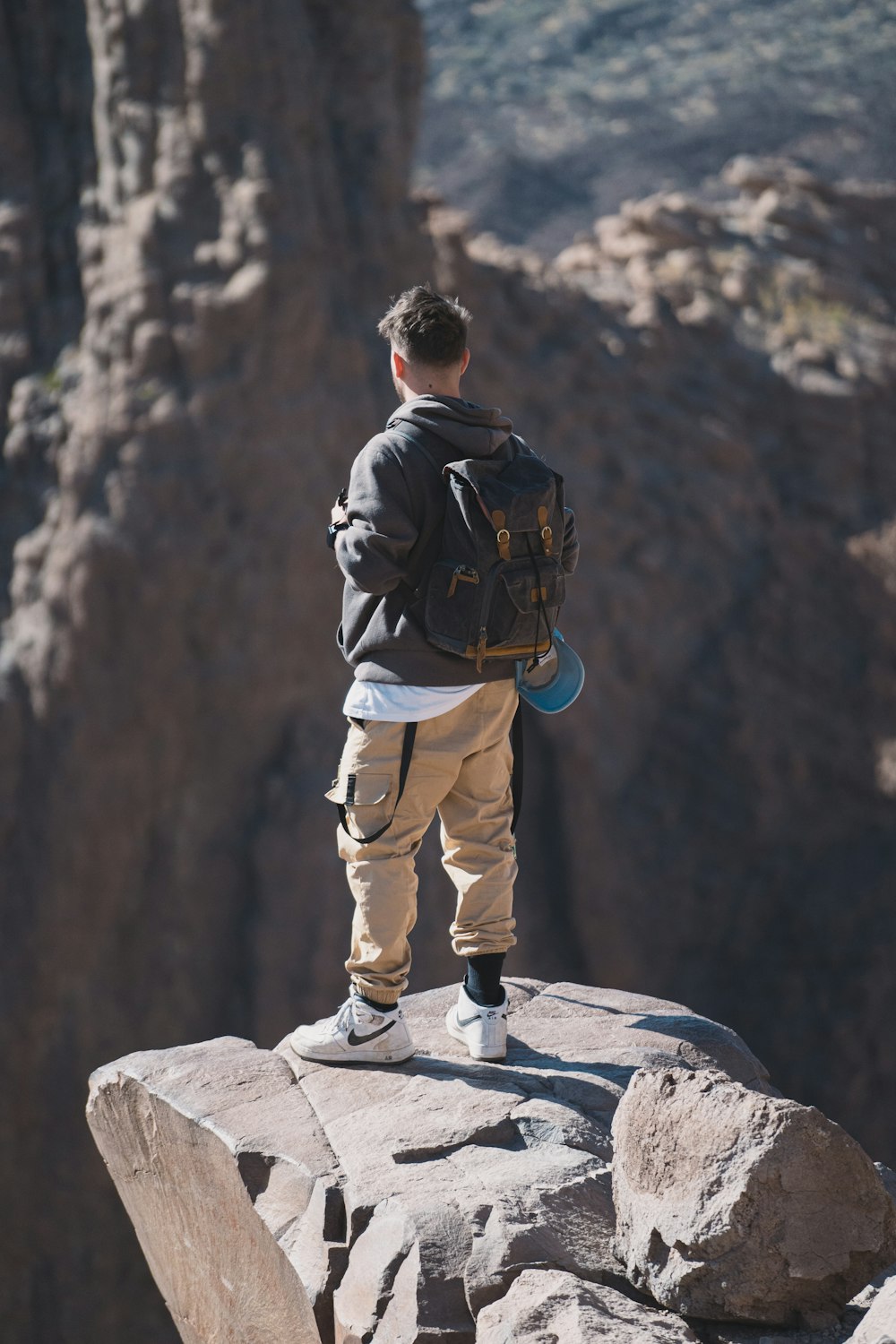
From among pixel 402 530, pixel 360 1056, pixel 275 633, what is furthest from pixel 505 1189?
pixel 275 633

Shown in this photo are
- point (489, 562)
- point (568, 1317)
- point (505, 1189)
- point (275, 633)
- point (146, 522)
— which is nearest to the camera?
point (568, 1317)

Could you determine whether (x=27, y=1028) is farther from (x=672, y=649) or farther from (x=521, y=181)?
(x=521, y=181)

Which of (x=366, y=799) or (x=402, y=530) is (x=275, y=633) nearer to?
(x=366, y=799)

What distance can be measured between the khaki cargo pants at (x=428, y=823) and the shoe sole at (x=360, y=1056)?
0.41 ft

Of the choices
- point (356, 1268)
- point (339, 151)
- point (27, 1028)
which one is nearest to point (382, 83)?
point (339, 151)

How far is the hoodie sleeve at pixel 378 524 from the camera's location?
2.35 metres

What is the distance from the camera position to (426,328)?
7.91ft

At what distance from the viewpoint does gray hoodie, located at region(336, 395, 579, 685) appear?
237 centimetres

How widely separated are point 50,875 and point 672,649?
3.38 metres

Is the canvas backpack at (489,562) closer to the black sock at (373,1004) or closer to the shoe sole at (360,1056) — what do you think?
the black sock at (373,1004)

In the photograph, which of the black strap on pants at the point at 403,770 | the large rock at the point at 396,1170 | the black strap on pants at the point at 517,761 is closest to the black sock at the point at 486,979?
the large rock at the point at 396,1170

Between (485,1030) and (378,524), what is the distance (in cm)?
107

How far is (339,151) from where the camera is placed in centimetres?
648

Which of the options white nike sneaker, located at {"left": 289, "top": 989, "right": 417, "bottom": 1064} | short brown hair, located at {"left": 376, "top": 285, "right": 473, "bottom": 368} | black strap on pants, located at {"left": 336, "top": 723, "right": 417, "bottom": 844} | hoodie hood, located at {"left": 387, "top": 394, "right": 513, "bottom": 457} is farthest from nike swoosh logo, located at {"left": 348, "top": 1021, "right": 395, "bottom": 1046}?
short brown hair, located at {"left": 376, "top": 285, "right": 473, "bottom": 368}
